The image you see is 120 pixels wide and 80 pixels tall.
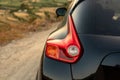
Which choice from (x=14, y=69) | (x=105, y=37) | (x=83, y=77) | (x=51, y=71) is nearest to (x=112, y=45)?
(x=105, y=37)

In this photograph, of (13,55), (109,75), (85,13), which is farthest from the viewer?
(13,55)

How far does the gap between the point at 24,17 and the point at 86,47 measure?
47.9ft

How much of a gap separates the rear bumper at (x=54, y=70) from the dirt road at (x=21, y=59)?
3948 mm

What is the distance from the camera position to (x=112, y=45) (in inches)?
152

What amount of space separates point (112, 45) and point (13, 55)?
6658 millimetres

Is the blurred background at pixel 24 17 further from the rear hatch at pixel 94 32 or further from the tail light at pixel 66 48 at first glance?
the tail light at pixel 66 48

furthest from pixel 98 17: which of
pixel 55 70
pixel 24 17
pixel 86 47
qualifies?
pixel 24 17

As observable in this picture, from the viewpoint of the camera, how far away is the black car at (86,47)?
12.6 ft

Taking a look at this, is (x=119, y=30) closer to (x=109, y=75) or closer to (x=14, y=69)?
(x=109, y=75)

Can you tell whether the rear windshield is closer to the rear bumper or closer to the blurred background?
the rear bumper

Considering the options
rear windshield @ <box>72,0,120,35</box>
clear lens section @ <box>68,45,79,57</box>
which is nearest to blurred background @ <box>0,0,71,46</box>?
rear windshield @ <box>72,0,120,35</box>

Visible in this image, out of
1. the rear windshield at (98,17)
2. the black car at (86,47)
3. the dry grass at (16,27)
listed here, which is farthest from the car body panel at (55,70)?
the dry grass at (16,27)

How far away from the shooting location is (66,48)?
404cm

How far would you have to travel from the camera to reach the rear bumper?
3958 millimetres
